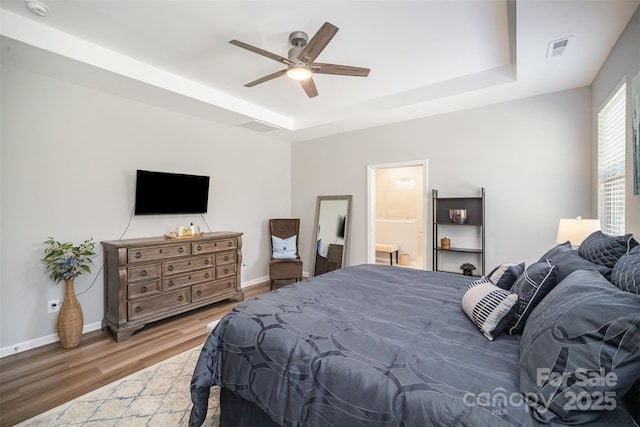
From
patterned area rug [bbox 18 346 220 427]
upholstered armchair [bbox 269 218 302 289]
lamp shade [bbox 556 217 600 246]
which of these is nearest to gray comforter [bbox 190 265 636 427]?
patterned area rug [bbox 18 346 220 427]

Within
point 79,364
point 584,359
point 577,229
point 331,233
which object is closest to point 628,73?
point 577,229

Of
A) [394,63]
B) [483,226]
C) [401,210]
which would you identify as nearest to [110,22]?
[394,63]

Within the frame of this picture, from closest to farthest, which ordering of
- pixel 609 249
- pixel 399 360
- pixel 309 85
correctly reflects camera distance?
1. pixel 399 360
2. pixel 609 249
3. pixel 309 85

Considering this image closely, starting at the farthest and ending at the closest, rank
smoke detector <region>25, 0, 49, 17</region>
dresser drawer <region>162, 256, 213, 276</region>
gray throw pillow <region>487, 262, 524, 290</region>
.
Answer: dresser drawer <region>162, 256, 213, 276</region>, smoke detector <region>25, 0, 49, 17</region>, gray throw pillow <region>487, 262, 524, 290</region>

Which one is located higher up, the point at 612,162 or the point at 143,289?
the point at 612,162

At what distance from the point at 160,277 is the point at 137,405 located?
156 cm

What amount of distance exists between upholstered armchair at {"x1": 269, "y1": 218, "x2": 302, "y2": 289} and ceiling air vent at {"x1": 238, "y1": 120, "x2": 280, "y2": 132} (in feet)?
5.16

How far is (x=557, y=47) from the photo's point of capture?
7.84ft

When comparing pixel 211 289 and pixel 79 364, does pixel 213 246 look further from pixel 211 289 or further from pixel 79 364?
pixel 79 364

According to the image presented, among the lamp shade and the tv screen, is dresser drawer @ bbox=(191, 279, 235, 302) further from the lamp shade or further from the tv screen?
the lamp shade

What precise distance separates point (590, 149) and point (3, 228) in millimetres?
6017

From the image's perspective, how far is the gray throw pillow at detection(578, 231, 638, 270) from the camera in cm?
149

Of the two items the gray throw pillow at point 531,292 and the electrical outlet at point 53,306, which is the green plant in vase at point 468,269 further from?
the electrical outlet at point 53,306

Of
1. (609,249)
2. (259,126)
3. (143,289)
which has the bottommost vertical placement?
(143,289)
